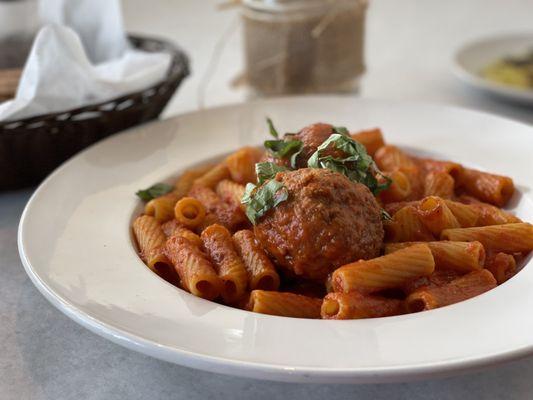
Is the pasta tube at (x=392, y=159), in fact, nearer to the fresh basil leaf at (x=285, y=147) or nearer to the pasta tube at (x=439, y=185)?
the pasta tube at (x=439, y=185)

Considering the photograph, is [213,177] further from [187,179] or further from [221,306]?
[221,306]

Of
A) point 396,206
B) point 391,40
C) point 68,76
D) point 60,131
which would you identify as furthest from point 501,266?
point 391,40

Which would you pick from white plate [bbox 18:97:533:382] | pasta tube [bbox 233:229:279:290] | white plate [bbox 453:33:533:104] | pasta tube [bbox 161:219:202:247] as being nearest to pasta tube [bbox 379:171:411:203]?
white plate [bbox 18:97:533:382]

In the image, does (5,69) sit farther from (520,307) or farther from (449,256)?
(520,307)

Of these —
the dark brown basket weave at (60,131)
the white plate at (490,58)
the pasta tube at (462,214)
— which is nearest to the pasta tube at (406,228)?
the pasta tube at (462,214)

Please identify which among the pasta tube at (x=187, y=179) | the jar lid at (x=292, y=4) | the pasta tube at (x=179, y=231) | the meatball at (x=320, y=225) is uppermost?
the jar lid at (x=292, y=4)
